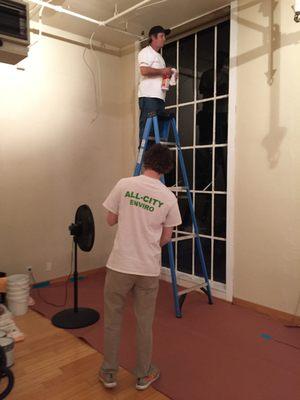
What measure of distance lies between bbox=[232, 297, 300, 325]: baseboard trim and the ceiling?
9.27ft

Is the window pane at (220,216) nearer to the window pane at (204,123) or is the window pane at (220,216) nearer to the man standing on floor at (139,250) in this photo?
the window pane at (204,123)

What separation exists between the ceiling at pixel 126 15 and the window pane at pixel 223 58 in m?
0.23

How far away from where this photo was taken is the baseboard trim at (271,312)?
9.24 ft

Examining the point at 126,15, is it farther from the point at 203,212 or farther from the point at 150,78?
the point at 203,212

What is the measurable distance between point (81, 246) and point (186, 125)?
5.99ft

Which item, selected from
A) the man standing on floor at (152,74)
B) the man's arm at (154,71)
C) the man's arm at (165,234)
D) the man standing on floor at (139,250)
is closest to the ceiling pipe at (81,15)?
the man standing on floor at (152,74)

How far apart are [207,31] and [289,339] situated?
3.02m

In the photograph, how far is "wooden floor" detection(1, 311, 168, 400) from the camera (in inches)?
75.9

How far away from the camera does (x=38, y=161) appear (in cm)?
364

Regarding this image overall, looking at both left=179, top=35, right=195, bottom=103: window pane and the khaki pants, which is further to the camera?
left=179, top=35, right=195, bottom=103: window pane

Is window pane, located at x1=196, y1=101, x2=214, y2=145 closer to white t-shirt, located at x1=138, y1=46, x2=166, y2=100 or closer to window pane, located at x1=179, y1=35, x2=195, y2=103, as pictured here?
window pane, located at x1=179, y1=35, x2=195, y2=103

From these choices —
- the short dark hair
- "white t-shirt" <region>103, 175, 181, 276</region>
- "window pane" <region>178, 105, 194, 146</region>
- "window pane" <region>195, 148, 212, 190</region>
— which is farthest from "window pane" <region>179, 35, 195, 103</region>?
"white t-shirt" <region>103, 175, 181, 276</region>

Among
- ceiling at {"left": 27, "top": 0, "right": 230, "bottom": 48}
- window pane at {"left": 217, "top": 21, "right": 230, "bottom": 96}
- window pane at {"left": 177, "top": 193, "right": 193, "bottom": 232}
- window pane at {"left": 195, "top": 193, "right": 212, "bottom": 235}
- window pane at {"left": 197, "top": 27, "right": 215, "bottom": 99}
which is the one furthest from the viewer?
window pane at {"left": 177, "top": 193, "right": 193, "bottom": 232}

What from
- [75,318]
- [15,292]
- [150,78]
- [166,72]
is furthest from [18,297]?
[166,72]
